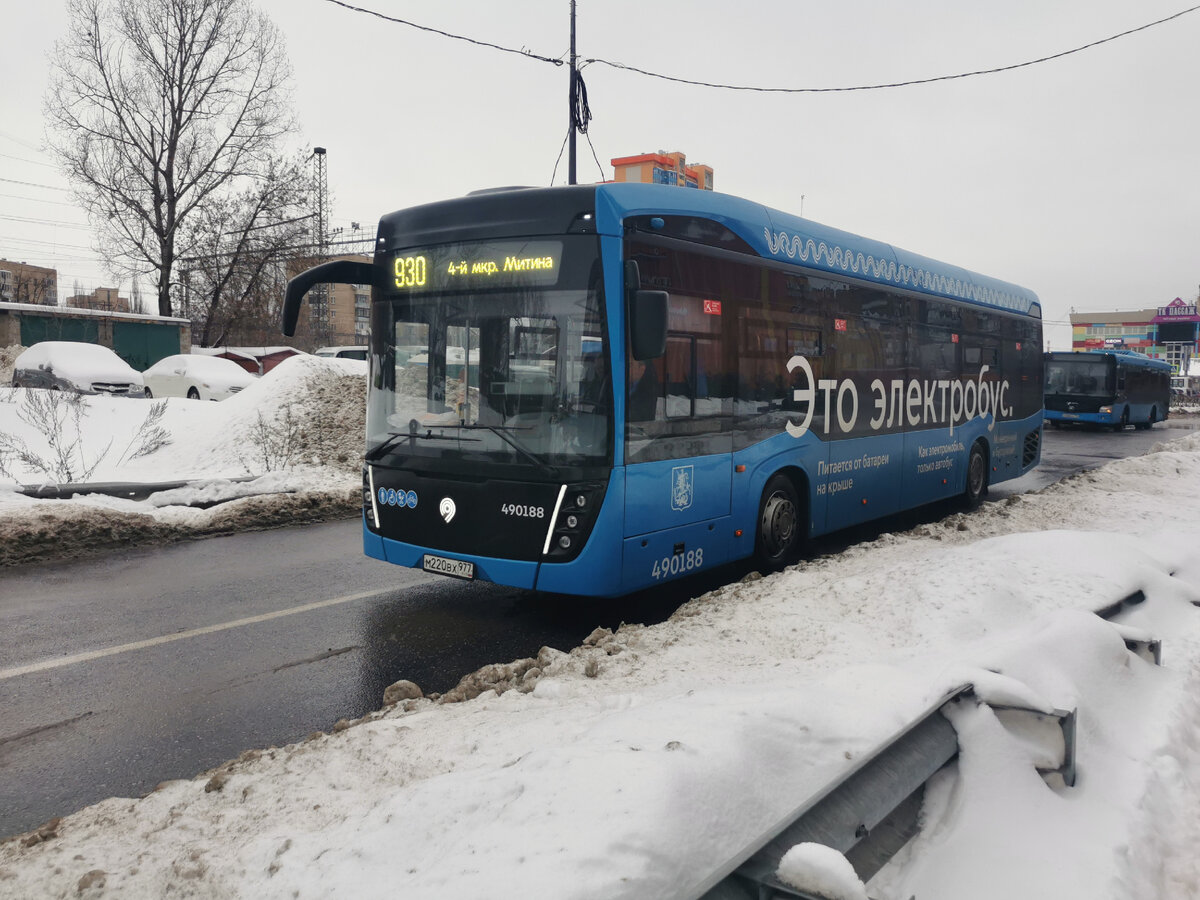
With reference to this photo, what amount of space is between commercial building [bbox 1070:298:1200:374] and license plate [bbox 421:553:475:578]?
313ft

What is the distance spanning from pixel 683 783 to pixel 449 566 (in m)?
4.08

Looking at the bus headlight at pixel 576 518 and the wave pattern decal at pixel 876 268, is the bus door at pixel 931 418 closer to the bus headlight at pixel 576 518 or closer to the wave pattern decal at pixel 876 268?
the wave pattern decal at pixel 876 268

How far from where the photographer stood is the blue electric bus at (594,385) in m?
6.05

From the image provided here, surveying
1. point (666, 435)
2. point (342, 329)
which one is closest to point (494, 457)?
point (666, 435)

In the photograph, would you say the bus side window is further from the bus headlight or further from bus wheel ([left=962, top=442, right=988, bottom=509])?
bus wheel ([left=962, top=442, right=988, bottom=509])

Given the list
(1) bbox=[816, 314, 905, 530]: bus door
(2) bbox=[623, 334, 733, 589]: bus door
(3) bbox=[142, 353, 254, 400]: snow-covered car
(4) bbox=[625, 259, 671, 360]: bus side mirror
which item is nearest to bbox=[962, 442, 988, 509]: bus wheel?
(1) bbox=[816, 314, 905, 530]: bus door

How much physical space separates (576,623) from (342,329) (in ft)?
399

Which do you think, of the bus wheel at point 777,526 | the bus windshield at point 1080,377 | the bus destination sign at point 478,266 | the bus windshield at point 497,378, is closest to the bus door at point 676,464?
the bus windshield at point 497,378

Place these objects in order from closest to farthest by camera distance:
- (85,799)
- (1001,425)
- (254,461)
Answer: (85,799) → (1001,425) → (254,461)

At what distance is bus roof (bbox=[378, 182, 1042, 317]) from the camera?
614cm

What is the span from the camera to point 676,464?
6.59 metres

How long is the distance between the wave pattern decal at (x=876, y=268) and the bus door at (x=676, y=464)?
166 cm

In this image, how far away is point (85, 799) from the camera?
392 centimetres

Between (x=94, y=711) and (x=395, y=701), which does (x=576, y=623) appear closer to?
(x=395, y=701)
